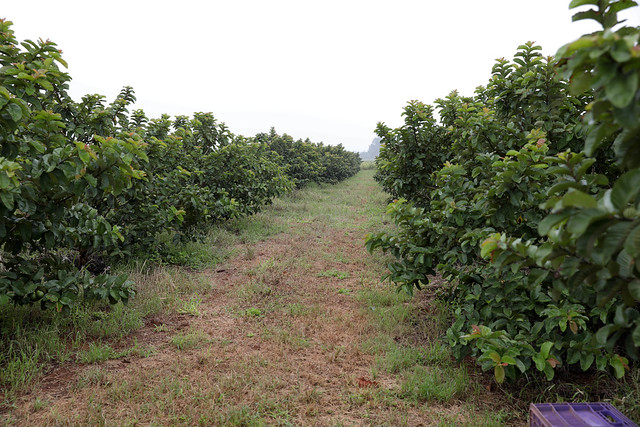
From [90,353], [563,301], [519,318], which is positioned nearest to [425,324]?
[519,318]

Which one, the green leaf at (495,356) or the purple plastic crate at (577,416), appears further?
the green leaf at (495,356)

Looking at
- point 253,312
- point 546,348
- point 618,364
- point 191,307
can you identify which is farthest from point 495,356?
point 191,307

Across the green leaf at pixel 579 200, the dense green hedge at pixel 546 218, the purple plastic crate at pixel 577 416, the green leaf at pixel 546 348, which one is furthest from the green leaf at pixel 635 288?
the green leaf at pixel 546 348

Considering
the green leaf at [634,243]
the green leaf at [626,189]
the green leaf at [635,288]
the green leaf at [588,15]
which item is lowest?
the green leaf at [635,288]

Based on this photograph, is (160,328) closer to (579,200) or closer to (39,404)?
(39,404)

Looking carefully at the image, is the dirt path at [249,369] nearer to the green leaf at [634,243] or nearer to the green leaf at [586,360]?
the green leaf at [586,360]

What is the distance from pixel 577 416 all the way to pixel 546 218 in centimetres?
178

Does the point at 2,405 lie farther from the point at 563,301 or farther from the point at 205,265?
the point at 563,301

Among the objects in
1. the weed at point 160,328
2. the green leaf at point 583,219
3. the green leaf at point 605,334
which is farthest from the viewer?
the weed at point 160,328

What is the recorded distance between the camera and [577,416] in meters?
2.23

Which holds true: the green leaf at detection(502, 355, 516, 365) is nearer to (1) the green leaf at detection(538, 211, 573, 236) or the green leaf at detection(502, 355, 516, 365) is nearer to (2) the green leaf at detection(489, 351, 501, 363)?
(2) the green leaf at detection(489, 351, 501, 363)

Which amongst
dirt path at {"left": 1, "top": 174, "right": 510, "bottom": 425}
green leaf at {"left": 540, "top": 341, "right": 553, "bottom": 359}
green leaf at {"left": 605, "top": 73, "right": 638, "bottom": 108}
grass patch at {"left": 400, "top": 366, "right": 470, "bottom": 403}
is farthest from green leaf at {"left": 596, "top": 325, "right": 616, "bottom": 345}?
grass patch at {"left": 400, "top": 366, "right": 470, "bottom": 403}

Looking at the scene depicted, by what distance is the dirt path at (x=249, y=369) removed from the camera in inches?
104

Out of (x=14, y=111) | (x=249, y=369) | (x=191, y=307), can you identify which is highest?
(x=14, y=111)
